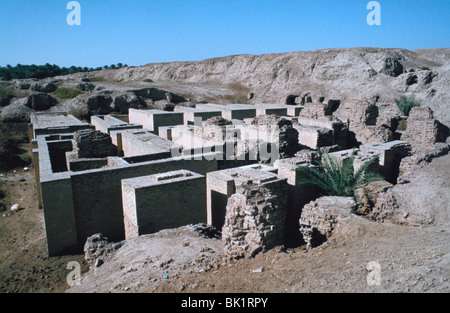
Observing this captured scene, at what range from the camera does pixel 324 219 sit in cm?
502

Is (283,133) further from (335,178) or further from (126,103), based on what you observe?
(126,103)

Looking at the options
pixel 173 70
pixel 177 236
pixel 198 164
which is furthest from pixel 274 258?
pixel 173 70

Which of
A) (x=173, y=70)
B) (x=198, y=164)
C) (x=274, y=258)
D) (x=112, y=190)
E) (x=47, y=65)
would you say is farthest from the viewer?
(x=47, y=65)

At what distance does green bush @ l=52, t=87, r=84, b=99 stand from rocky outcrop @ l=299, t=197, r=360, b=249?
22877 mm

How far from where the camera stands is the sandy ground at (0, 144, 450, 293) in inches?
128

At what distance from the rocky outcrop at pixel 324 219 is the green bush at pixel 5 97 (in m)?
24.7

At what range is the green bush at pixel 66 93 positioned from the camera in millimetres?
24022

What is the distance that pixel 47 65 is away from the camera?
2618 inches

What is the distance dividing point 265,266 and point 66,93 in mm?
24769

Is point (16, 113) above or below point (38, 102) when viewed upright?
below

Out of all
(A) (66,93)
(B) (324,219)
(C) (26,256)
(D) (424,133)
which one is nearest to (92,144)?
(C) (26,256)

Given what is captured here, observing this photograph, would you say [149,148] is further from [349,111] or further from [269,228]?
[349,111]

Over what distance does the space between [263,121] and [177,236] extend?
519 centimetres

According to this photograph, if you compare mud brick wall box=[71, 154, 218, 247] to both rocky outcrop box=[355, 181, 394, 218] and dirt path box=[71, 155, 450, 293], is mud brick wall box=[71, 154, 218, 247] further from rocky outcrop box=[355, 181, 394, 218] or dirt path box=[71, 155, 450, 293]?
rocky outcrop box=[355, 181, 394, 218]
